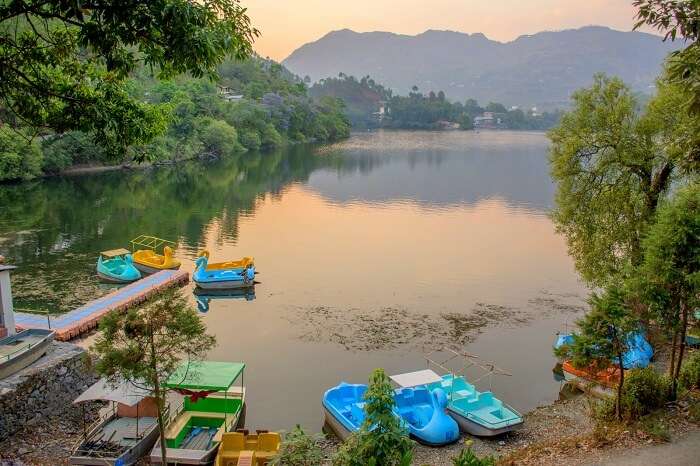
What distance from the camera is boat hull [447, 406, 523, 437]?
49.6ft

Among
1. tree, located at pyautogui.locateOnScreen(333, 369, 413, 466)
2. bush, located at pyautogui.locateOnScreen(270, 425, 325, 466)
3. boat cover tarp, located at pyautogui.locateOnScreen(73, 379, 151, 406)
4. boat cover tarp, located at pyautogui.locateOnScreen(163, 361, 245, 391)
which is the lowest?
boat cover tarp, located at pyautogui.locateOnScreen(163, 361, 245, 391)

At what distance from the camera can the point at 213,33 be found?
8586mm

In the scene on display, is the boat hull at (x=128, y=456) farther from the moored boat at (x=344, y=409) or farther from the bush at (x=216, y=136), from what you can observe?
the bush at (x=216, y=136)

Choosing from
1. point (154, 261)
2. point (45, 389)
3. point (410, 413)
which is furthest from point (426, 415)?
point (154, 261)

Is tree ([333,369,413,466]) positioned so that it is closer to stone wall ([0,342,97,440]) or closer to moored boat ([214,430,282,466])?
moored boat ([214,430,282,466])

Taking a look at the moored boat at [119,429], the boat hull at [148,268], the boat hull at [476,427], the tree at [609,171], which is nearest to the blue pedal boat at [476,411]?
the boat hull at [476,427]

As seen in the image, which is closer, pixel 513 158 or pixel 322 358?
pixel 322 358

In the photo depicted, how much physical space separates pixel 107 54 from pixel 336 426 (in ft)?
35.2

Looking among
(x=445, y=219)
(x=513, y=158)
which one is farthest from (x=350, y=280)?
(x=513, y=158)

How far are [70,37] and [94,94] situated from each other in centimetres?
101

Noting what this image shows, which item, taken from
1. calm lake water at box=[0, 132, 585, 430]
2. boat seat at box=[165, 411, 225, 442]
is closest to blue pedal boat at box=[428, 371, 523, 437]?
calm lake water at box=[0, 132, 585, 430]

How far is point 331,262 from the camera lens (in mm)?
33094

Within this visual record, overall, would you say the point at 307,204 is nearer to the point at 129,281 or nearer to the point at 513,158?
the point at 129,281

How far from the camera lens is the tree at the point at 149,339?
11.1m
